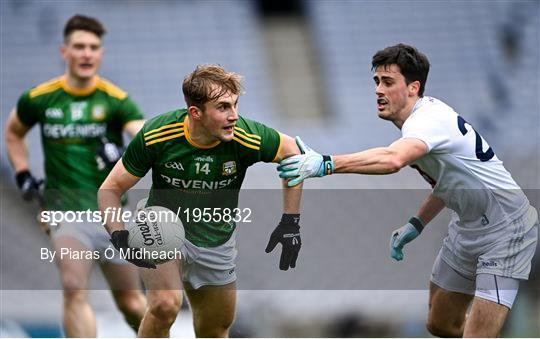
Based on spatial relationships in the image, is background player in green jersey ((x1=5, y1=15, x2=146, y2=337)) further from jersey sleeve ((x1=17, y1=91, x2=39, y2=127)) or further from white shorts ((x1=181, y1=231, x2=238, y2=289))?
white shorts ((x1=181, y1=231, x2=238, y2=289))

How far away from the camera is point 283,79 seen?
47.9ft

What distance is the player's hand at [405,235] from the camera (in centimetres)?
626

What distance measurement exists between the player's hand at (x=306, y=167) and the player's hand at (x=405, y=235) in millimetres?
1036

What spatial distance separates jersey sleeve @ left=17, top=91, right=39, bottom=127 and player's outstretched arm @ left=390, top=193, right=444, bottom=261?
288 cm

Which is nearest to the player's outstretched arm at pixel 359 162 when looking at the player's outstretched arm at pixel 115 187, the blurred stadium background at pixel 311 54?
the player's outstretched arm at pixel 115 187

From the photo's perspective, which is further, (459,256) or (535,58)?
(535,58)

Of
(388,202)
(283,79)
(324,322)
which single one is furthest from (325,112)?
(388,202)

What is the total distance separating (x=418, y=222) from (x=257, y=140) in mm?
1187

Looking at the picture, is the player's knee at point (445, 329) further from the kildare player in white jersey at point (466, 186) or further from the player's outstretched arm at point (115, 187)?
the player's outstretched arm at point (115, 187)

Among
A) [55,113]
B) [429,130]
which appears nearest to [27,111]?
[55,113]

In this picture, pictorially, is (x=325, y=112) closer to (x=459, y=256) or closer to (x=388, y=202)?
(x=388, y=202)

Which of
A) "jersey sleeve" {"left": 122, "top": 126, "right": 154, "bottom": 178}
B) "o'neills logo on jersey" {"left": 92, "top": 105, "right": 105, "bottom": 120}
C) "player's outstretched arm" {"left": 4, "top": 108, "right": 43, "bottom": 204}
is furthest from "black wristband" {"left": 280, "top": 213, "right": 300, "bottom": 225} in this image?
"player's outstretched arm" {"left": 4, "top": 108, "right": 43, "bottom": 204}

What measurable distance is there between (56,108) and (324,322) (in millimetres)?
3017

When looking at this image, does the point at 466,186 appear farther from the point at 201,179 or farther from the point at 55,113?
the point at 55,113
